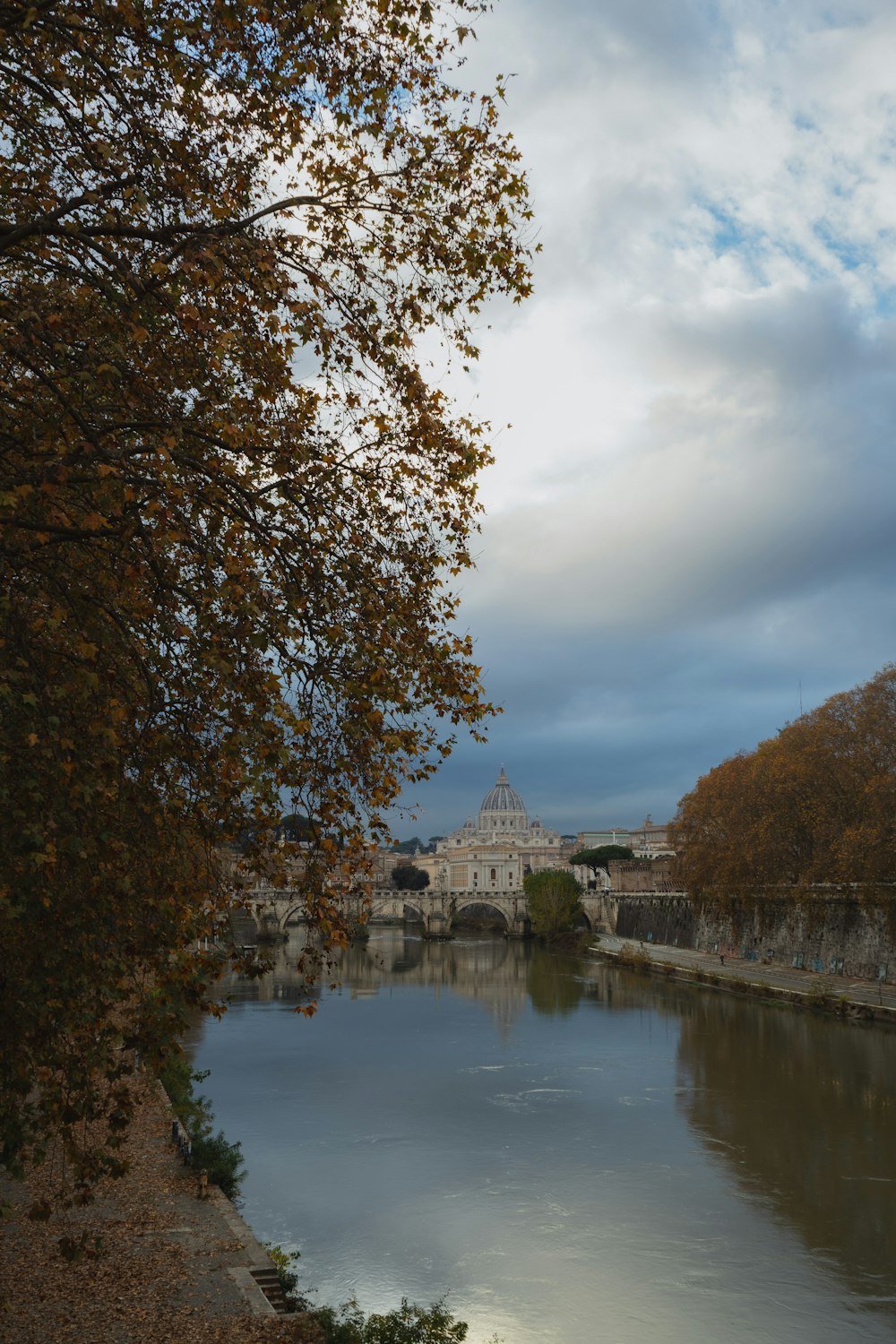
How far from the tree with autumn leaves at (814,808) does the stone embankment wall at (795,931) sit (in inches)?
55.1

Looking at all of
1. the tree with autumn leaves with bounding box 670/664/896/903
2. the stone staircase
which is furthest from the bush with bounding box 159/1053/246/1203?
the tree with autumn leaves with bounding box 670/664/896/903

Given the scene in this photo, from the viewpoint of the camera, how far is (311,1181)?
17891 mm

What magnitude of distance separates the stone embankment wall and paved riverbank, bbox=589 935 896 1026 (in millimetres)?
630

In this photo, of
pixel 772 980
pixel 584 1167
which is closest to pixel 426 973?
pixel 772 980

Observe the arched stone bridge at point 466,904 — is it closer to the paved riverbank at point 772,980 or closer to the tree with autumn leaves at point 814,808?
the paved riverbank at point 772,980

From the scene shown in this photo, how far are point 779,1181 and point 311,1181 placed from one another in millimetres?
7481

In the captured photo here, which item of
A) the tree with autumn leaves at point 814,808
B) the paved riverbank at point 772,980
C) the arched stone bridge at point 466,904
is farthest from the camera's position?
the arched stone bridge at point 466,904

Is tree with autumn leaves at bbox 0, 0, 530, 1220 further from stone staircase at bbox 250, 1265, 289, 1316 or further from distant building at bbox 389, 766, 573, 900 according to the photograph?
distant building at bbox 389, 766, 573, 900

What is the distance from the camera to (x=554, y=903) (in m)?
69.7

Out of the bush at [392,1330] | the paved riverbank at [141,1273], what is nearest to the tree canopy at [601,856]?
the paved riverbank at [141,1273]

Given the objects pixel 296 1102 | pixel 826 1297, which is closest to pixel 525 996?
pixel 296 1102

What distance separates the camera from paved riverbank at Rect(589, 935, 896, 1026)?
109ft

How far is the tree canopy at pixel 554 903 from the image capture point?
228ft

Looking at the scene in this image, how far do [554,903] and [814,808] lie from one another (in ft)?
107
